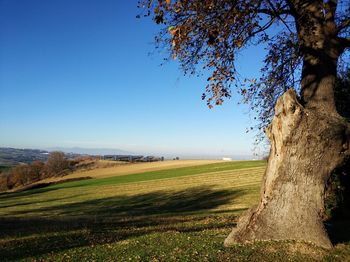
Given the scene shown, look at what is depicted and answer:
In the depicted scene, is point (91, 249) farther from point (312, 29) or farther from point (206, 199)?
point (206, 199)

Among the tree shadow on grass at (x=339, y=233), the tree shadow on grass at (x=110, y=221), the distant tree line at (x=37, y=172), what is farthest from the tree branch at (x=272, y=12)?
the distant tree line at (x=37, y=172)

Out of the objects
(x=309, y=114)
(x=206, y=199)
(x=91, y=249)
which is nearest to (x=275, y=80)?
(x=309, y=114)

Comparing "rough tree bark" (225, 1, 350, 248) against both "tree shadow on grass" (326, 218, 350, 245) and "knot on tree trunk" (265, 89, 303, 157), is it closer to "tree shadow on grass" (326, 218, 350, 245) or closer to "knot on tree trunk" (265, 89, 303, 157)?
"knot on tree trunk" (265, 89, 303, 157)

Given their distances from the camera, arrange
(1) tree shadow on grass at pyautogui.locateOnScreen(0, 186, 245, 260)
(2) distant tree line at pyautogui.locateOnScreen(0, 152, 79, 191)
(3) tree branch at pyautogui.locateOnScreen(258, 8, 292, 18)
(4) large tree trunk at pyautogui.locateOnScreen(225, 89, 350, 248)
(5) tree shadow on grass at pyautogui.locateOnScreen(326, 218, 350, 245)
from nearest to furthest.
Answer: (4) large tree trunk at pyautogui.locateOnScreen(225, 89, 350, 248), (5) tree shadow on grass at pyautogui.locateOnScreen(326, 218, 350, 245), (3) tree branch at pyautogui.locateOnScreen(258, 8, 292, 18), (1) tree shadow on grass at pyautogui.locateOnScreen(0, 186, 245, 260), (2) distant tree line at pyautogui.locateOnScreen(0, 152, 79, 191)

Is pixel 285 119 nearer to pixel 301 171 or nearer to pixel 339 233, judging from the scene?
pixel 301 171

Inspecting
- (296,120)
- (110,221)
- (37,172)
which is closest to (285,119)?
Answer: (296,120)

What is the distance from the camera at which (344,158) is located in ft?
32.8

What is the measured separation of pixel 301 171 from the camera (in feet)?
31.8

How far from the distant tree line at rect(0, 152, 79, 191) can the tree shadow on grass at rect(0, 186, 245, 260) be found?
57157 millimetres

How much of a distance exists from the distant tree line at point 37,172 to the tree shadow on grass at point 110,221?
57.2m

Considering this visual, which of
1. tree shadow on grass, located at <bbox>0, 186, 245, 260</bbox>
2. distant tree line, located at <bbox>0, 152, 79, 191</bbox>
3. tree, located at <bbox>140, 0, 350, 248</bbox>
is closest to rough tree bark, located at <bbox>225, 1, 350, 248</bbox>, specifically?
tree, located at <bbox>140, 0, 350, 248</bbox>

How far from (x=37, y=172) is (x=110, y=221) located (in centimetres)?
8253

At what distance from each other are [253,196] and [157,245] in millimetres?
22321

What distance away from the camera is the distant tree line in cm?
9444
